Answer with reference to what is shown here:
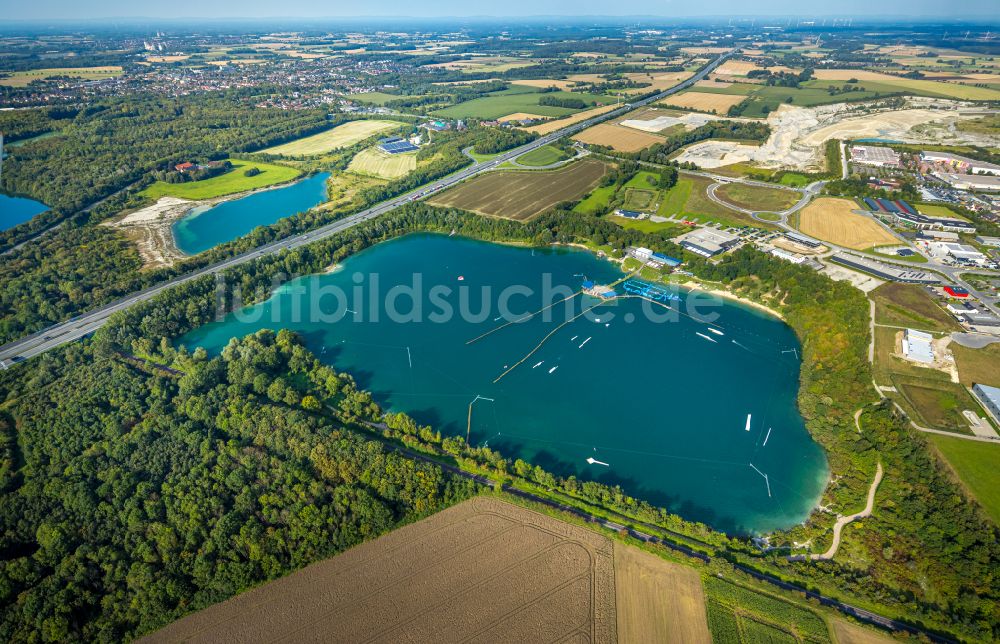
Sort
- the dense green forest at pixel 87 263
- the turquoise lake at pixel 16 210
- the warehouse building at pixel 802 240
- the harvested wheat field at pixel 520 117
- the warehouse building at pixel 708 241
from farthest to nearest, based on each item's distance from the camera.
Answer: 1. the harvested wheat field at pixel 520 117
2. the turquoise lake at pixel 16 210
3. the warehouse building at pixel 802 240
4. the warehouse building at pixel 708 241
5. the dense green forest at pixel 87 263

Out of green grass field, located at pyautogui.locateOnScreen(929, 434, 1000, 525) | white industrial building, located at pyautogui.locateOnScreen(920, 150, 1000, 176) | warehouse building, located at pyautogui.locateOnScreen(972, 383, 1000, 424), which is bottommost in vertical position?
green grass field, located at pyautogui.locateOnScreen(929, 434, 1000, 525)

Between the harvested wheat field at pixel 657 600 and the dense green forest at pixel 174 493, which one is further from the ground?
the dense green forest at pixel 174 493

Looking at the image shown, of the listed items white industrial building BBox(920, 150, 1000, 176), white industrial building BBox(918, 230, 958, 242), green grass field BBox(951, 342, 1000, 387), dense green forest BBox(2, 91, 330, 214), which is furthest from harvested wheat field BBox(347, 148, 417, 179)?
white industrial building BBox(920, 150, 1000, 176)

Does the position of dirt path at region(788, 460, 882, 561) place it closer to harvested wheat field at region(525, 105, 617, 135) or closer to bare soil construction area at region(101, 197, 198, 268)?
bare soil construction area at region(101, 197, 198, 268)

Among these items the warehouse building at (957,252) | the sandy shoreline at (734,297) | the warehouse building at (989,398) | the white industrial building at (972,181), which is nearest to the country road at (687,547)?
the warehouse building at (989,398)

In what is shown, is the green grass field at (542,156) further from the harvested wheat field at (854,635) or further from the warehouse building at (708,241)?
the harvested wheat field at (854,635)

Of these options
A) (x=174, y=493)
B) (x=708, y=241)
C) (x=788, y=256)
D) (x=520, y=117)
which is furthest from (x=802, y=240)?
(x=520, y=117)

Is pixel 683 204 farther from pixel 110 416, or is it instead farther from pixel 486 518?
pixel 110 416
